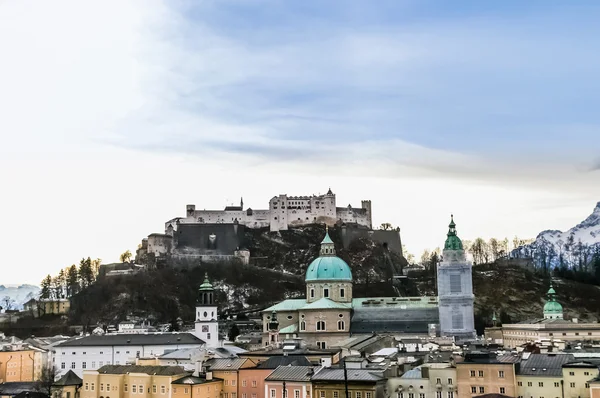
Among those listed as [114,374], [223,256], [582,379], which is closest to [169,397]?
[114,374]

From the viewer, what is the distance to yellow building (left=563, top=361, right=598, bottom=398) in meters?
46.1

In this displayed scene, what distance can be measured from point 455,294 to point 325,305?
40.3 feet

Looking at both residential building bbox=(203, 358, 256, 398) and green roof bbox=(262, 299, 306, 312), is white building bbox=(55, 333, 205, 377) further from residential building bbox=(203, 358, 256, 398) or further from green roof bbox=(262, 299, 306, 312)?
residential building bbox=(203, 358, 256, 398)

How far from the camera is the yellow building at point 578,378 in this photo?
4606 cm

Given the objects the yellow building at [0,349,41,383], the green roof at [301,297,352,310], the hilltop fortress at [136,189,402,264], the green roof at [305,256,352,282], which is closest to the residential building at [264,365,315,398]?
the green roof at [301,297,352,310]

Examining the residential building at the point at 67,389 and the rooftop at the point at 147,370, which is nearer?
the rooftop at the point at 147,370

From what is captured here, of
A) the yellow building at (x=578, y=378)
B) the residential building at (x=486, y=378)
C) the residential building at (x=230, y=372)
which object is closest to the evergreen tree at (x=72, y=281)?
the residential building at (x=230, y=372)

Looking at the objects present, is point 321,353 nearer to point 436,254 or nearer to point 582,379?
point 582,379

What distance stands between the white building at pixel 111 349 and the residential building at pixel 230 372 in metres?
19.1

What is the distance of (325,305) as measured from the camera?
8219 cm

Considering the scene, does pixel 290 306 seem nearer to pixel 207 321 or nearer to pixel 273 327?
pixel 273 327

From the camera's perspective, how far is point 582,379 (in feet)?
152

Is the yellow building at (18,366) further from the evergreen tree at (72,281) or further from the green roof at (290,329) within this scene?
the evergreen tree at (72,281)

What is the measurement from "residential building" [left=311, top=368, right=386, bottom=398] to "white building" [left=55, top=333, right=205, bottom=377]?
1082 inches
